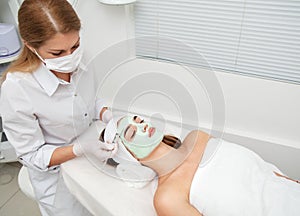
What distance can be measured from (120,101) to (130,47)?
0.44m

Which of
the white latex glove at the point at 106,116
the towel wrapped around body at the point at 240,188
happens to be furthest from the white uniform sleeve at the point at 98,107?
the towel wrapped around body at the point at 240,188

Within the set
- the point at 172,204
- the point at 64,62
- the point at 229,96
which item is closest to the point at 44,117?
the point at 64,62

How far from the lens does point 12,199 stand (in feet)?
5.71

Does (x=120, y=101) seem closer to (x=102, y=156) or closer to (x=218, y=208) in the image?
(x=102, y=156)

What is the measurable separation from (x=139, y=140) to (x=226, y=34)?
73 cm

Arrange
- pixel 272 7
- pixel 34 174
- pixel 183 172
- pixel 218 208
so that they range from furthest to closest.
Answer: pixel 272 7 < pixel 34 174 < pixel 183 172 < pixel 218 208

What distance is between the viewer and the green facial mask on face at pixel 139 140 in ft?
3.57

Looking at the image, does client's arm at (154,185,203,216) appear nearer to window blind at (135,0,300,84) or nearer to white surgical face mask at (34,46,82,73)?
white surgical face mask at (34,46,82,73)

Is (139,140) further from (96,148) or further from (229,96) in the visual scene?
(229,96)

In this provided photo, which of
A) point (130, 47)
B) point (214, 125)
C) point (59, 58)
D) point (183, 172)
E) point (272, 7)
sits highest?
point (272, 7)

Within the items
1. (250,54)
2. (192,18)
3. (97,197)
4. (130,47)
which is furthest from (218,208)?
(130,47)

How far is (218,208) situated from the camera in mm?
942

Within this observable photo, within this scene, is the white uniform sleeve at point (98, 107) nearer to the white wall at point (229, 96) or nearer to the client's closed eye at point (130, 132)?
the white wall at point (229, 96)

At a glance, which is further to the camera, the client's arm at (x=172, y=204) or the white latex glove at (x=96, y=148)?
the white latex glove at (x=96, y=148)
